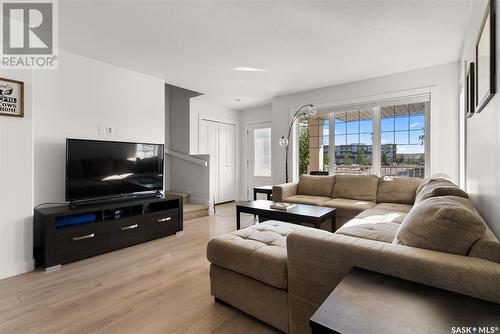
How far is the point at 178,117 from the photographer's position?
17.9ft

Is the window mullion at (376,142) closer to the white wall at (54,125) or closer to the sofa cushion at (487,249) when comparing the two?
the sofa cushion at (487,249)

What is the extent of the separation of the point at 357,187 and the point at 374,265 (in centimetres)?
284

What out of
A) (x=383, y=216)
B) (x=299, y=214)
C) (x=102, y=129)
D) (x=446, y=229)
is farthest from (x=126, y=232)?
(x=446, y=229)

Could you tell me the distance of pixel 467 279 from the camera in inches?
37.3

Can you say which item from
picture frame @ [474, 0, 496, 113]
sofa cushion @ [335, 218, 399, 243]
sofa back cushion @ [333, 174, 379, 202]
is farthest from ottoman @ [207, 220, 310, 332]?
sofa back cushion @ [333, 174, 379, 202]

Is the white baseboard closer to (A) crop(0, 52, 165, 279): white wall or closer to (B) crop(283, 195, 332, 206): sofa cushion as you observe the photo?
(A) crop(0, 52, 165, 279): white wall

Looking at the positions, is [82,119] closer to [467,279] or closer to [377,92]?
[467,279]

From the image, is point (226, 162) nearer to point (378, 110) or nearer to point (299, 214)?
point (378, 110)

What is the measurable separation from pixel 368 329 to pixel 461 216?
73 cm

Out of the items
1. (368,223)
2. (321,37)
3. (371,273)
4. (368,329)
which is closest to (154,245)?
(368,223)

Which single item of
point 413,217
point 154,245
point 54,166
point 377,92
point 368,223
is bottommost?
point 154,245

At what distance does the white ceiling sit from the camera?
86.0 inches

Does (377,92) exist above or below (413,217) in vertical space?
above

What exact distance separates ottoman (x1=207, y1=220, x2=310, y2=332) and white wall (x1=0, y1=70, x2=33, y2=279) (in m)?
1.98
